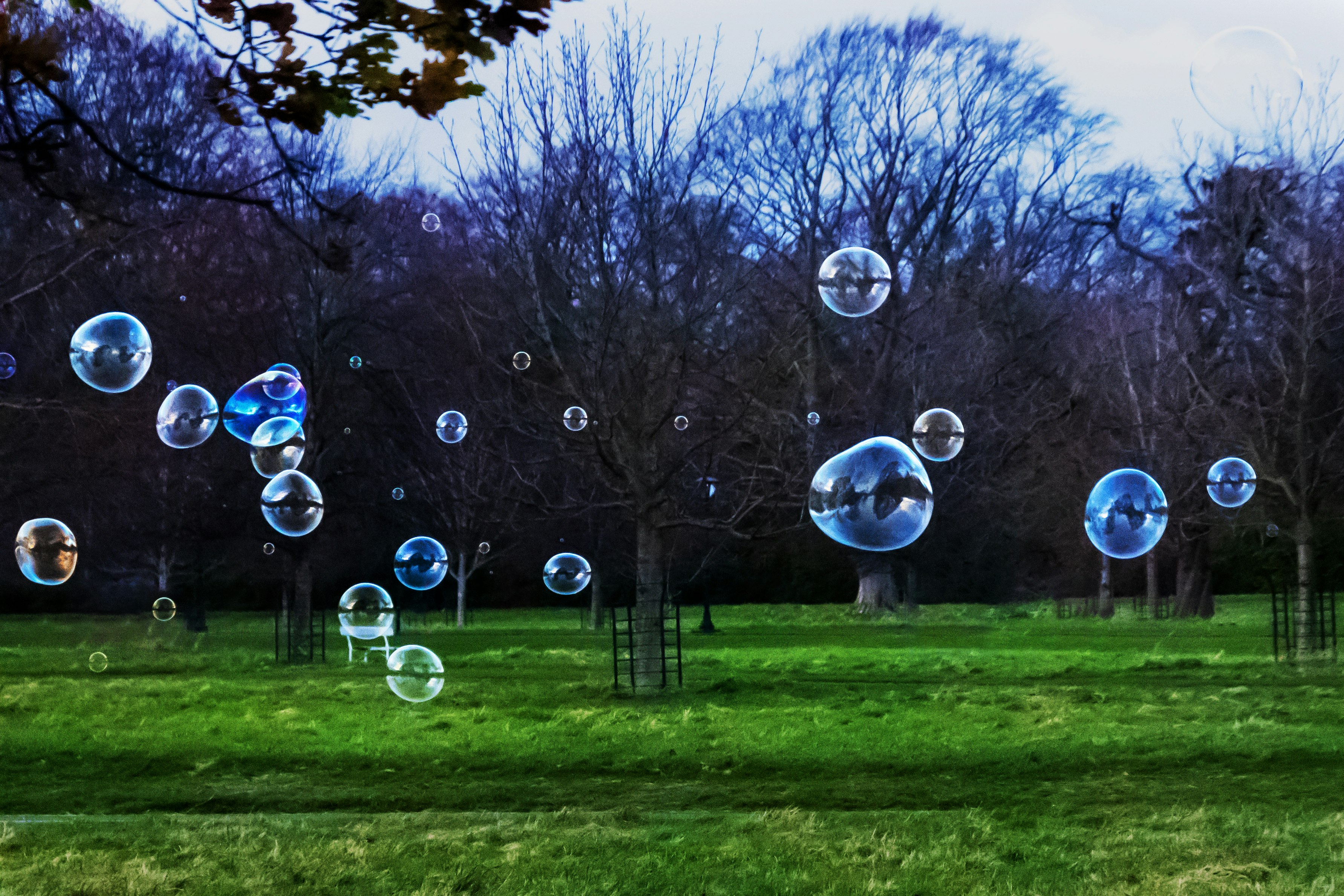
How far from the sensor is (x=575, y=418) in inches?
604

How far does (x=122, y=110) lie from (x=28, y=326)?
3.90 metres

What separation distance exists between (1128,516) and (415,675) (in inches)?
277

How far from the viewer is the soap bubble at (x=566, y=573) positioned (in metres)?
15.5

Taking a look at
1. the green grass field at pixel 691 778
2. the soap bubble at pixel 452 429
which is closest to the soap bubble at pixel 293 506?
the green grass field at pixel 691 778

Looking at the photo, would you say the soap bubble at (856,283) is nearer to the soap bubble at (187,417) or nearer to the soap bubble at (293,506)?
the soap bubble at (293,506)

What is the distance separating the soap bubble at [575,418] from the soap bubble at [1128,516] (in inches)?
218

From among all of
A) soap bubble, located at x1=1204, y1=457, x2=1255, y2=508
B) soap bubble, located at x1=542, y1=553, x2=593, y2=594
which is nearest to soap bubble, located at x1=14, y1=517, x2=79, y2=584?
soap bubble, located at x1=542, y1=553, x2=593, y2=594

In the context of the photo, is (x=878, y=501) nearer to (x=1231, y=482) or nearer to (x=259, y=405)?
(x=259, y=405)

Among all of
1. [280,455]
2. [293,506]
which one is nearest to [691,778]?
[293,506]

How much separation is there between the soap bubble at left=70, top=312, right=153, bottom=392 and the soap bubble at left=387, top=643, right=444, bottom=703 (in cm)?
357

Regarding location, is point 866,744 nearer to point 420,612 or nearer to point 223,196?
point 223,196

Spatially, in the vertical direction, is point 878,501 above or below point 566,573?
above

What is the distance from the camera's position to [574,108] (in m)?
15.7

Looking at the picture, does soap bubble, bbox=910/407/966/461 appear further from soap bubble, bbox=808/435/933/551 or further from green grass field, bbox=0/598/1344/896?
soap bubble, bbox=808/435/933/551
